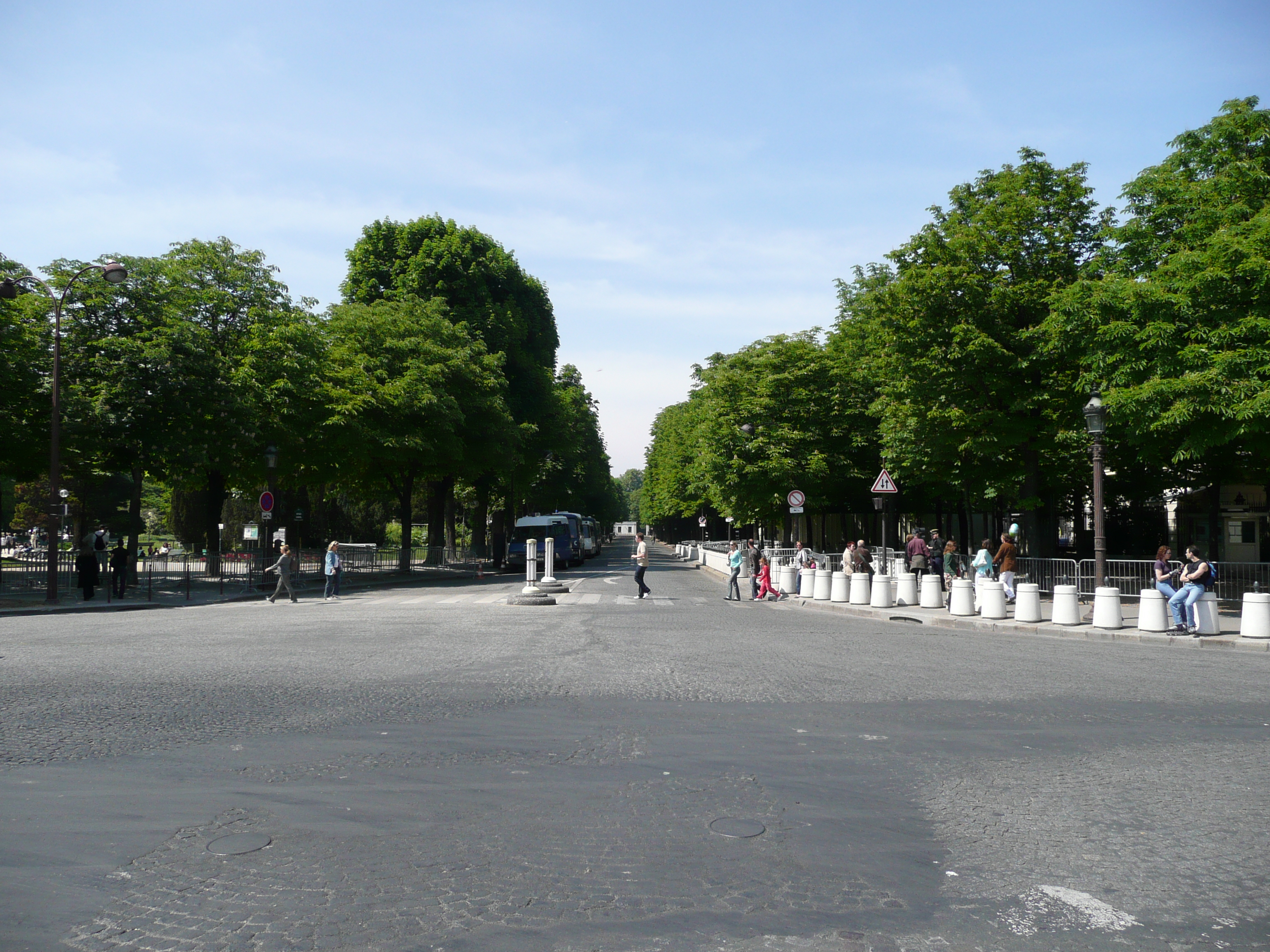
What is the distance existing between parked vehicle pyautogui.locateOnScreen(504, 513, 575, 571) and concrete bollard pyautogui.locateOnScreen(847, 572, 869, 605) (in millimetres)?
26132

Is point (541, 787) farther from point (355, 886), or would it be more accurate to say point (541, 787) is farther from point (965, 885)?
point (965, 885)

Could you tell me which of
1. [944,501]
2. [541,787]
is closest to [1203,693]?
[541,787]

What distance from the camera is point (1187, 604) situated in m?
17.2

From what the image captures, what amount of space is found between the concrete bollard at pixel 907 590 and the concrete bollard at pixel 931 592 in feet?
2.30

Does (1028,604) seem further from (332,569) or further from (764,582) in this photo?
(332,569)

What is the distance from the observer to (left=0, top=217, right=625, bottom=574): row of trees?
1166 inches

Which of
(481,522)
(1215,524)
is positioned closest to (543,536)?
(481,522)

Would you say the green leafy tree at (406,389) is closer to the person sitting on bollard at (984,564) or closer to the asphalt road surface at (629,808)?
the person sitting on bollard at (984,564)

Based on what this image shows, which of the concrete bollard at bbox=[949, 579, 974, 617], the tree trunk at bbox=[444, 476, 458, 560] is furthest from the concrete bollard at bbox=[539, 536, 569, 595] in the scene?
the tree trunk at bbox=[444, 476, 458, 560]

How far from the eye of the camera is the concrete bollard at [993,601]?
2042 centimetres

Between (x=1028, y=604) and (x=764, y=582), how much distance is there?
393 inches

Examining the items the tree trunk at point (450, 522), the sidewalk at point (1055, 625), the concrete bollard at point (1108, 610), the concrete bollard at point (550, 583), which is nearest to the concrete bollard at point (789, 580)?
the sidewalk at point (1055, 625)

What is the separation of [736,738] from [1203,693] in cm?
601

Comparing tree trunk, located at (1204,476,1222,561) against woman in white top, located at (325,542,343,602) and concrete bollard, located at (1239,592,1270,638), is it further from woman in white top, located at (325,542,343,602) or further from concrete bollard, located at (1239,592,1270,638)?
woman in white top, located at (325,542,343,602)
